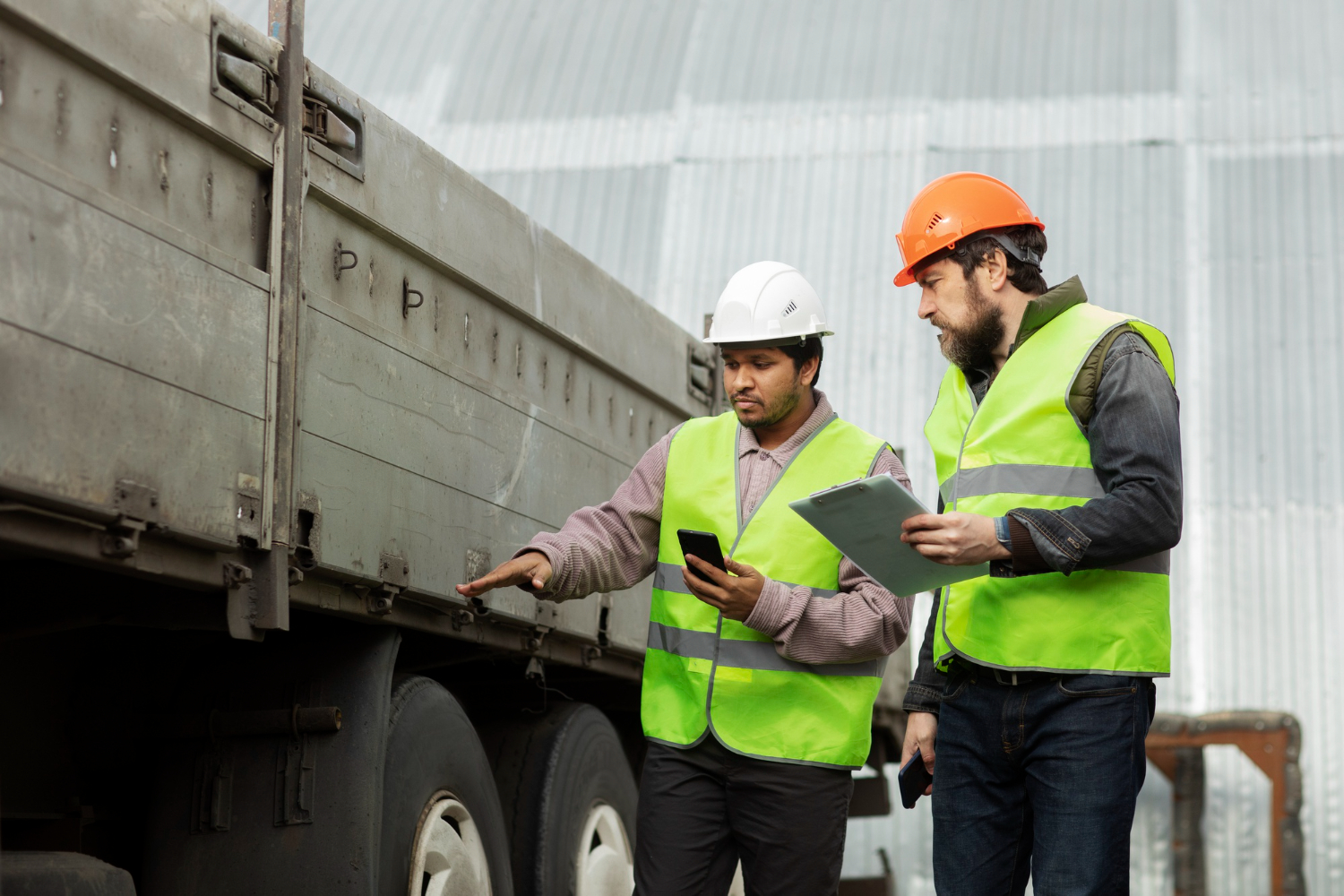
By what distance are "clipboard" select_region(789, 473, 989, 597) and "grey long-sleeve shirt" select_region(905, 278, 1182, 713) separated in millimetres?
184

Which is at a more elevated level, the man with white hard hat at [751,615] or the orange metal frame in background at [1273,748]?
the man with white hard hat at [751,615]

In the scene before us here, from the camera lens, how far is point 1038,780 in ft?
11.4

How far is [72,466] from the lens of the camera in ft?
10.6

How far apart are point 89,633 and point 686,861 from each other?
1.74 metres

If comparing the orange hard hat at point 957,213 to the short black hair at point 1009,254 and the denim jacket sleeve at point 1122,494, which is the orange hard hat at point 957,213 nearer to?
the short black hair at point 1009,254

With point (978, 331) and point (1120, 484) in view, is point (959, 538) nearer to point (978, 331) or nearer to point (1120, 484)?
point (1120, 484)

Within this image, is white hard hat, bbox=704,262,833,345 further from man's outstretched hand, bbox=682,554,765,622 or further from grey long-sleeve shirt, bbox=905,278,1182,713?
grey long-sleeve shirt, bbox=905,278,1182,713

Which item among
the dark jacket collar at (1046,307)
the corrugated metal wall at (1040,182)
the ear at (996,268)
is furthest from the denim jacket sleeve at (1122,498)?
the corrugated metal wall at (1040,182)

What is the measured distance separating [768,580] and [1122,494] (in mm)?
907

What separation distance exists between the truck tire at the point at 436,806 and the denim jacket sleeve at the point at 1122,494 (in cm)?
194

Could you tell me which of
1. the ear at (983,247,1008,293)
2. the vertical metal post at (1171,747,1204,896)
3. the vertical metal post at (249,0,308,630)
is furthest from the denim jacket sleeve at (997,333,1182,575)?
the vertical metal post at (1171,747,1204,896)

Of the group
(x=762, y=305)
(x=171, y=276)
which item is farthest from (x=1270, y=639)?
(x=171, y=276)

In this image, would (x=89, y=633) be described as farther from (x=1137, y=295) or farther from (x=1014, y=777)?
(x=1137, y=295)

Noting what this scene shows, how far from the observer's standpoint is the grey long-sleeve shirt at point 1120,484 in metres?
3.33
